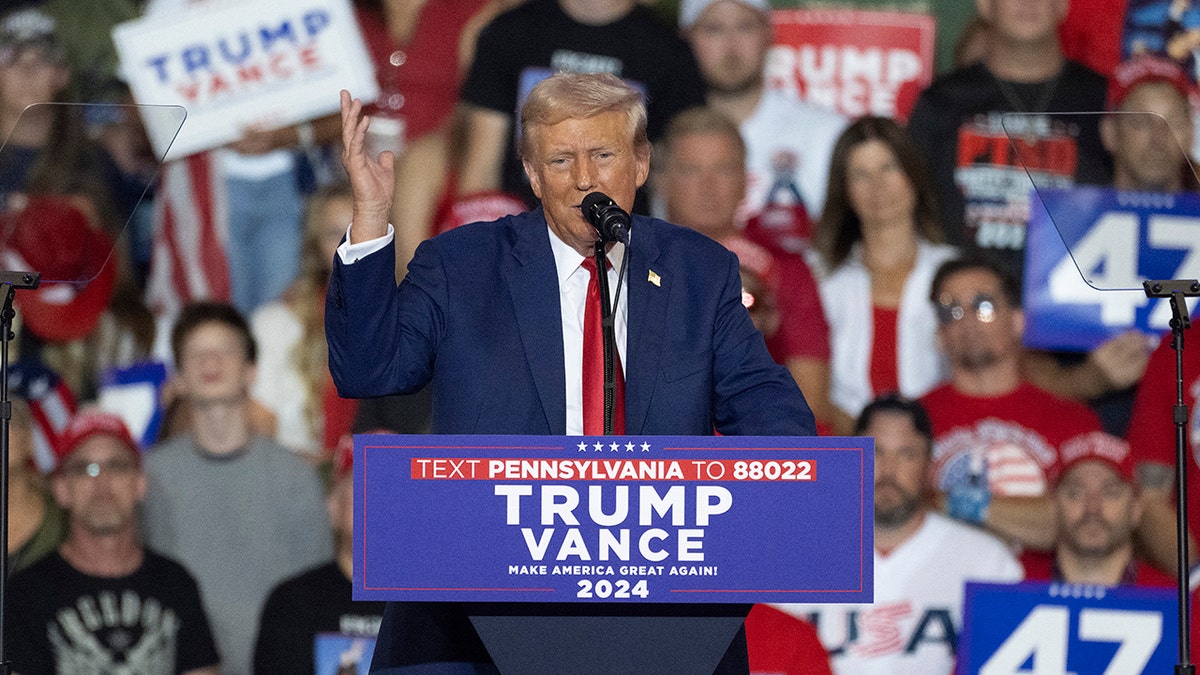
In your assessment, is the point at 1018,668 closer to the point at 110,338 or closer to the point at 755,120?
the point at 755,120

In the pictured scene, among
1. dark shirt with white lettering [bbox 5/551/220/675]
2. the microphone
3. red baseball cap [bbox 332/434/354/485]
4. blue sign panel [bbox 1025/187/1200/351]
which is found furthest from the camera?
red baseball cap [bbox 332/434/354/485]

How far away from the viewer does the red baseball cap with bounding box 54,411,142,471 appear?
5.25 m

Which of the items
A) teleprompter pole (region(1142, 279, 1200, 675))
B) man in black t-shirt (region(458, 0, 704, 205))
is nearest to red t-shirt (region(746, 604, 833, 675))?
man in black t-shirt (region(458, 0, 704, 205))

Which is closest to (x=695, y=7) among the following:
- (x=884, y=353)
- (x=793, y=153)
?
(x=793, y=153)

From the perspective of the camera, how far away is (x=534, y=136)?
7.98 ft

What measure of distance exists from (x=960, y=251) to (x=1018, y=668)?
1388 millimetres

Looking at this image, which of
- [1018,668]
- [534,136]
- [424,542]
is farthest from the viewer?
[1018,668]

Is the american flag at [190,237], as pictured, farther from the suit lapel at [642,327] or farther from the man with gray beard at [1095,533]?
the suit lapel at [642,327]

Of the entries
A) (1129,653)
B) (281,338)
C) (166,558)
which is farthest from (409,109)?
(1129,653)

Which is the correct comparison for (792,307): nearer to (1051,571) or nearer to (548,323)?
(1051,571)

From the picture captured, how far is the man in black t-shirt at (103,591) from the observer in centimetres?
508

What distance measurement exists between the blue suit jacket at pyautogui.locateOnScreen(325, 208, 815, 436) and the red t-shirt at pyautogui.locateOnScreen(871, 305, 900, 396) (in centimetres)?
288

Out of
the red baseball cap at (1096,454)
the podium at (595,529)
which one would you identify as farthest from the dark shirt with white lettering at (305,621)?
the podium at (595,529)

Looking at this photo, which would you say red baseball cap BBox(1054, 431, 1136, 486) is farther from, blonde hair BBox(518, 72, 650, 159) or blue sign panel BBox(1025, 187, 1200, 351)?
blonde hair BBox(518, 72, 650, 159)
